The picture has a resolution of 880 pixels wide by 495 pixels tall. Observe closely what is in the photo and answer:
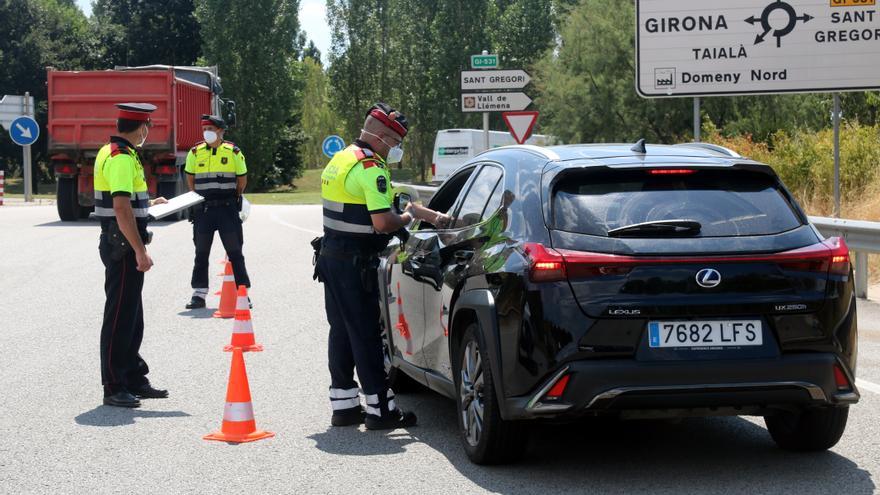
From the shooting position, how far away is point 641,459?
22.3 ft

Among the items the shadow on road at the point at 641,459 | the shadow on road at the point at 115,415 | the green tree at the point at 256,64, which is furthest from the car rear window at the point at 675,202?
the green tree at the point at 256,64

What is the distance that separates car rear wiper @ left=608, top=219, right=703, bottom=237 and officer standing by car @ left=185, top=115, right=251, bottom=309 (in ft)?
26.6

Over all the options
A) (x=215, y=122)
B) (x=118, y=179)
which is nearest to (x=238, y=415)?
(x=118, y=179)

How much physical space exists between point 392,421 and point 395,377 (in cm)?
116

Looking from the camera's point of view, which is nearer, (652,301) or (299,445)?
(652,301)

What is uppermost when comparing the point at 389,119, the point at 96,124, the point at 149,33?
the point at 149,33

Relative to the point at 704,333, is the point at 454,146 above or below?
above

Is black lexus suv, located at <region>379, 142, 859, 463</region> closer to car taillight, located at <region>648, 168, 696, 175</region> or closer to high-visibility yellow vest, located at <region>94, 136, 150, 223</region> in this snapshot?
car taillight, located at <region>648, 168, 696, 175</region>

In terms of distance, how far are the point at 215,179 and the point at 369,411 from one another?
260 inches

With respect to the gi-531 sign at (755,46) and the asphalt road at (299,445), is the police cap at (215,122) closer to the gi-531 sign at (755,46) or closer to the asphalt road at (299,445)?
the asphalt road at (299,445)

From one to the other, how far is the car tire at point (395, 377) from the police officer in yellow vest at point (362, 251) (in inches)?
34.1

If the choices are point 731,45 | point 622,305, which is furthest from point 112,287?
point 731,45

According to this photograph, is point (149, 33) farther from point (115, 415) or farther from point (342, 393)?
point (342, 393)

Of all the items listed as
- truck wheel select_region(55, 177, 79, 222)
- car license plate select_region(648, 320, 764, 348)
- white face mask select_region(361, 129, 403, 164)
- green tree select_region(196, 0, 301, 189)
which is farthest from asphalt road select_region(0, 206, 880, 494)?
green tree select_region(196, 0, 301, 189)
